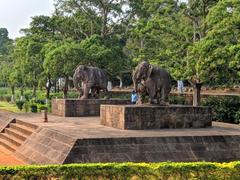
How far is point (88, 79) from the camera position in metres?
20.5

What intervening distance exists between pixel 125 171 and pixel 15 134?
9.09m

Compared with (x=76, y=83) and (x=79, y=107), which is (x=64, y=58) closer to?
(x=76, y=83)

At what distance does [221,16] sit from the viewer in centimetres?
1934

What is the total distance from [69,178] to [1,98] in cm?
5007

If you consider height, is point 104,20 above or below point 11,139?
above

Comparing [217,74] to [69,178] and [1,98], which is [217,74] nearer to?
[69,178]

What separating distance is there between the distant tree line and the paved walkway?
29.6 ft

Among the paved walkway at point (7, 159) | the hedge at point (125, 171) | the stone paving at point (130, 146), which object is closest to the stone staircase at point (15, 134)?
the paved walkway at point (7, 159)

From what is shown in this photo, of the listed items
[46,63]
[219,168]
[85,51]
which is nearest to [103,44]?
[85,51]

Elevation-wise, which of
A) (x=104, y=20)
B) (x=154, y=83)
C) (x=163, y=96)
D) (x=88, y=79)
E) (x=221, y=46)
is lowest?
(x=163, y=96)

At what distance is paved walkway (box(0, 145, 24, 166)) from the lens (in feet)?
43.2

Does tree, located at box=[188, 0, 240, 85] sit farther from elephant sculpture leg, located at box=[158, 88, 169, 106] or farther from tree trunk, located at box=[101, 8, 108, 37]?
tree trunk, located at box=[101, 8, 108, 37]

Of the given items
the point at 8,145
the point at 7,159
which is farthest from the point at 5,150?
the point at 7,159

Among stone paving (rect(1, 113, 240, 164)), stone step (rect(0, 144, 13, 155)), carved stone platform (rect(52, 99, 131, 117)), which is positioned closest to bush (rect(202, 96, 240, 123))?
carved stone platform (rect(52, 99, 131, 117))
